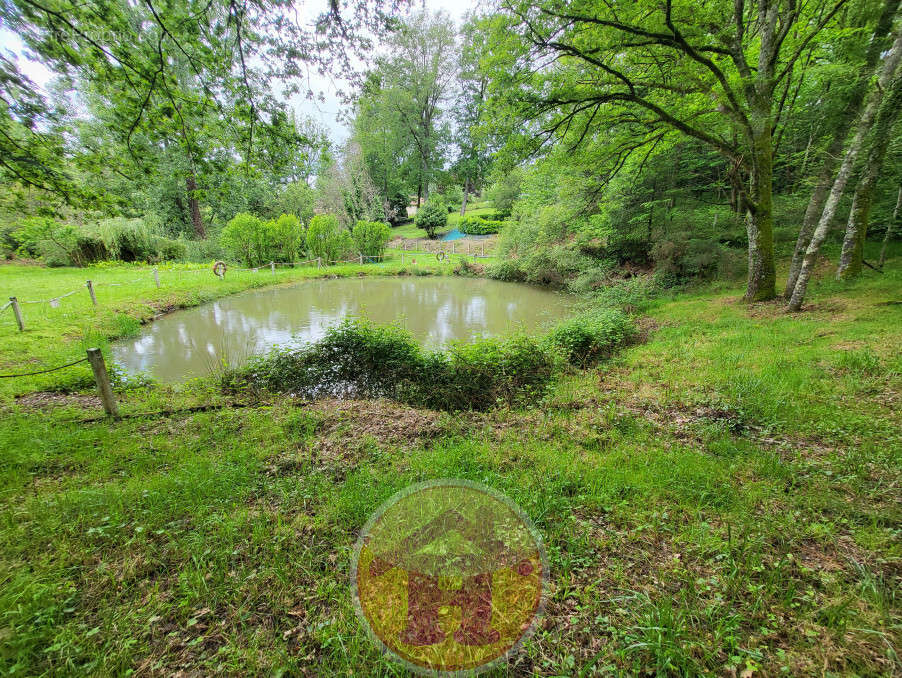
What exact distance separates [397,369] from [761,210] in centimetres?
928

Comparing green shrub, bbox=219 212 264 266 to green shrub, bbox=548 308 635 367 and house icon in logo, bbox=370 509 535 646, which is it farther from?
house icon in logo, bbox=370 509 535 646

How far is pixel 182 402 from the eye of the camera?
16.7 feet

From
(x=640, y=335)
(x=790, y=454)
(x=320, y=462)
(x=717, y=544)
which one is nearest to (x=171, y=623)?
(x=320, y=462)

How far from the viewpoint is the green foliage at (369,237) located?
25.5m

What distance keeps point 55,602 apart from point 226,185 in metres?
5.71

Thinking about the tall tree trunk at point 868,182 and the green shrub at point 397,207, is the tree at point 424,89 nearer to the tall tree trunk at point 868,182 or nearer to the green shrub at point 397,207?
the green shrub at point 397,207

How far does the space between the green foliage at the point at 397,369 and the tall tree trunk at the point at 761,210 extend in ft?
20.8

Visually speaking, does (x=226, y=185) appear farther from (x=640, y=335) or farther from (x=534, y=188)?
(x=534, y=188)

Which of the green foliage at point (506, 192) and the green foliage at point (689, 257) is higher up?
the green foliage at point (506, 192)

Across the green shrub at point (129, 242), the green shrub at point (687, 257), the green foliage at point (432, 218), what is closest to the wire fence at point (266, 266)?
the green foliage at point (432, 218)

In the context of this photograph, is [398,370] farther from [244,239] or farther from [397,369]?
[244,239]

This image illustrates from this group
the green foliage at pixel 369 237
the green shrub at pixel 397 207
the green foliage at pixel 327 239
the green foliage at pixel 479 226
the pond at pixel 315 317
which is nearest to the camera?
the pond at pixel 315 317

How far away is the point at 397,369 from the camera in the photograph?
6031 mm

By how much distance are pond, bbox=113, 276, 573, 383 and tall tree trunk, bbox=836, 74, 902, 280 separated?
7.18m
